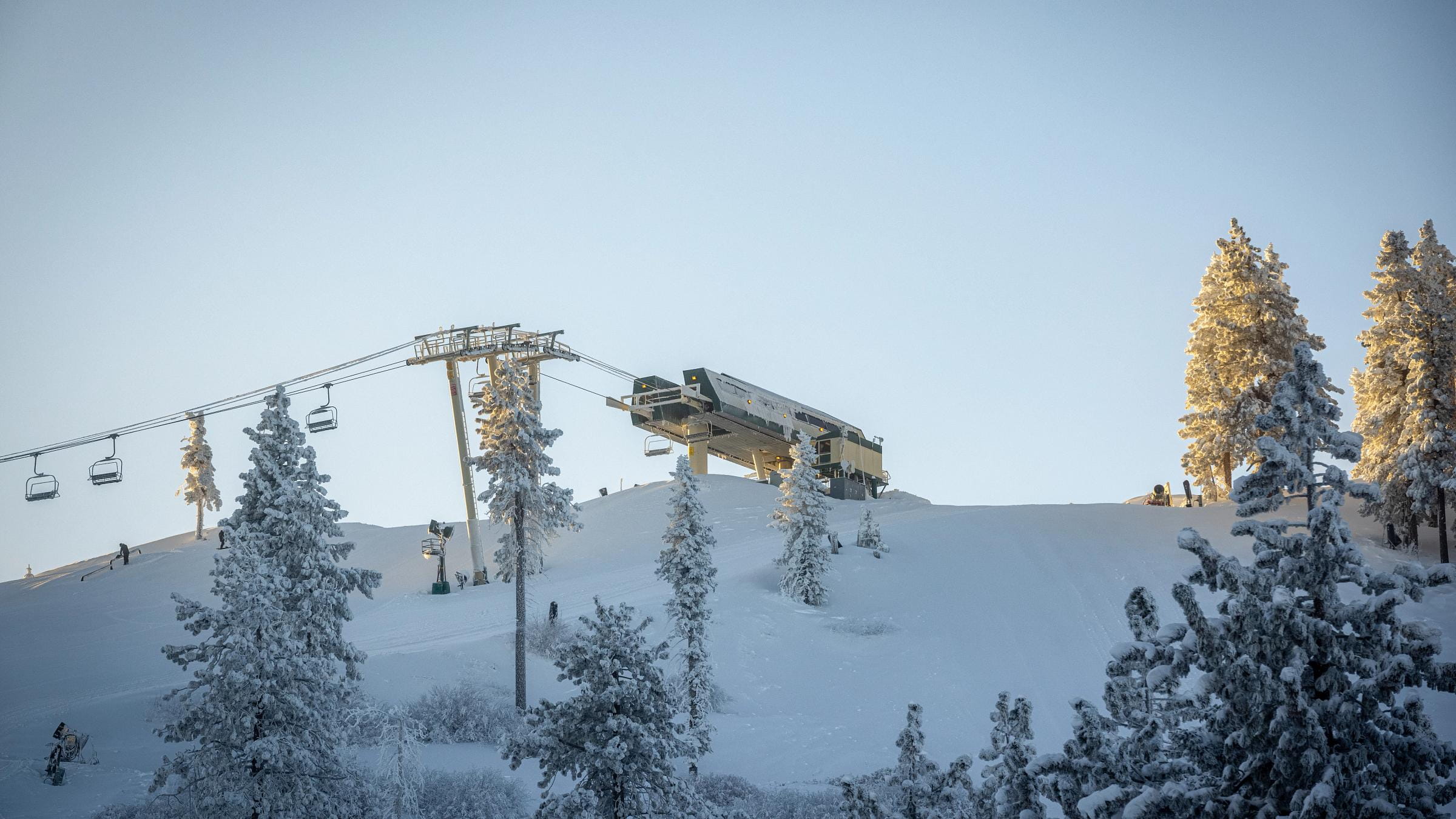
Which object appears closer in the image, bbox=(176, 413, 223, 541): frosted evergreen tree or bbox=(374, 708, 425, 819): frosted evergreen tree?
bbox=(374, 708, 425, 819): frosted evergreen tree

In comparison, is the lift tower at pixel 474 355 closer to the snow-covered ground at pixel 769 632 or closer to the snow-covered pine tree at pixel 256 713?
the snow-covered ground at pixel 769 632

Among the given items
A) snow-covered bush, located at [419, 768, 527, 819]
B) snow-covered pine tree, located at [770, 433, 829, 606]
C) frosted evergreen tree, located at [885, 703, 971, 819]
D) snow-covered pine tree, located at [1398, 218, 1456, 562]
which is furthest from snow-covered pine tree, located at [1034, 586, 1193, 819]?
snow-covered pine tree, located at [1398, 218, 1456, 562]

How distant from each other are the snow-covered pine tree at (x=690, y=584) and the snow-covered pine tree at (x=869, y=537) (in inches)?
608

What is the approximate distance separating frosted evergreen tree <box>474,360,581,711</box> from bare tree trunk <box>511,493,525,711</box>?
0.09ft

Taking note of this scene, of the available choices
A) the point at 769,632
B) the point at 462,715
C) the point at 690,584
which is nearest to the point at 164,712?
the point at 462,715

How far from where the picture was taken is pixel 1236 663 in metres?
9.95

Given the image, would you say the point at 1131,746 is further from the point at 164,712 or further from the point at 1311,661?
the point at 164,712

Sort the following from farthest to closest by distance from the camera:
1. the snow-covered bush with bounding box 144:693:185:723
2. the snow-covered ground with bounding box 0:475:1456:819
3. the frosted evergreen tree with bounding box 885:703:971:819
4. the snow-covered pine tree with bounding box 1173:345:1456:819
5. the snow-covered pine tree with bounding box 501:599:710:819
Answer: the snow-covered ground with bounding box 0:475:1456:819
the snow-covered bush with bounding box 144:693:185:723
the snow-covered pine tree with bounding box 501:599:710:819
the frosted evergreen tree with bounding box 885:703:971:819
the snow-covered pine tree with bounding box 1173:345:1456:819

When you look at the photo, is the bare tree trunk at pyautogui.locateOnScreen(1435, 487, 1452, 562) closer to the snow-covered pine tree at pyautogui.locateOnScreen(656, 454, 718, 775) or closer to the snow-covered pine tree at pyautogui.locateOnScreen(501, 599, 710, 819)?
the snow-covered pine tree at pyautogui.locateOnScreen(656, 454, 718, 775)

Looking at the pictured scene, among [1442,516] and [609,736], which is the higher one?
A: [1442,516]

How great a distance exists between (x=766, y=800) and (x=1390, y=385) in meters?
32.1

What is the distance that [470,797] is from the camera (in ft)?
74.6

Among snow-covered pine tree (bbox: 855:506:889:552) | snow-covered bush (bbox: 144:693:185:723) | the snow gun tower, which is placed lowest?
snow-covered bush (bbox: 144:693:185:723)

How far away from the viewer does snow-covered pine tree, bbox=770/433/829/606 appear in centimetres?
4097
